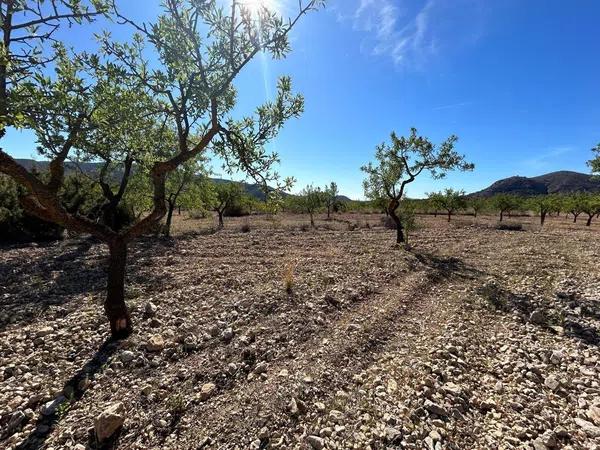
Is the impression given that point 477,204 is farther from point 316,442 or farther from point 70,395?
point 70,395

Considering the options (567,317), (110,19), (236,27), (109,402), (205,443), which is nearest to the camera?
(205,443)

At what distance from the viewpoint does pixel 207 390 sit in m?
5.30

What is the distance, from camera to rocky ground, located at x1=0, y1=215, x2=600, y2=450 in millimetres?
4484

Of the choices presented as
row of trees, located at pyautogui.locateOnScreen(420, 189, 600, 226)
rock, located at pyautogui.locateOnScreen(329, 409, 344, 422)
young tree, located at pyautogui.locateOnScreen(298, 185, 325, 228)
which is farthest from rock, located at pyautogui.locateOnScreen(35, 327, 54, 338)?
row of trees, located at pyautogui.locateOnScreen(420, 189, 600, 226)

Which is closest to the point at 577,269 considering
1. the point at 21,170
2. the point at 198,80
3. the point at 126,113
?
the point at 198,80

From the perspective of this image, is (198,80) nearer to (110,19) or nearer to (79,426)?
(110,19)

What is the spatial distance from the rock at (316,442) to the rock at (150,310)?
18.6 ft

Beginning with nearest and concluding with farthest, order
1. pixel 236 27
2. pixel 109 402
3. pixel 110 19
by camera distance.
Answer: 1. pixel 109 402
2. pixel 110 19
3. pixel 236 27

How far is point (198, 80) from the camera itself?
6.20 meters

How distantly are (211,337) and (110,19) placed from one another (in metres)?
6.96

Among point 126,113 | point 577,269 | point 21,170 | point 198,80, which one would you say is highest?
point 198,80

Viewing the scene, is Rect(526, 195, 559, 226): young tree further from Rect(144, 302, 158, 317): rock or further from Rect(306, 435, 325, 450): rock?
Rect(144, 302, 158, 317): rock

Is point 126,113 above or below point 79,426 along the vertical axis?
above

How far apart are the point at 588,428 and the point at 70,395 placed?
8.44 meters
